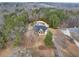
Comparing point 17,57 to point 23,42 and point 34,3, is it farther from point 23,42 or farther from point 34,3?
point 34,3

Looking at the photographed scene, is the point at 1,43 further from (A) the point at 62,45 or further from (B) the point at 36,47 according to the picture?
(A) the point at 62,45

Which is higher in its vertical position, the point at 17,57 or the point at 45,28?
the point at 45,28

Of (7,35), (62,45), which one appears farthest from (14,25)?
(62,45)

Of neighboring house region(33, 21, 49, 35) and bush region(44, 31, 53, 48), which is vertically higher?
neighboring house region(33, 21, 49, 35)

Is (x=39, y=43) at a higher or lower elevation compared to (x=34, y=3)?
lower

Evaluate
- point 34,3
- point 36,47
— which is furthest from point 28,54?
point 34,3

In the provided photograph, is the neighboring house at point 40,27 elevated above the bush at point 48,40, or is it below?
above
